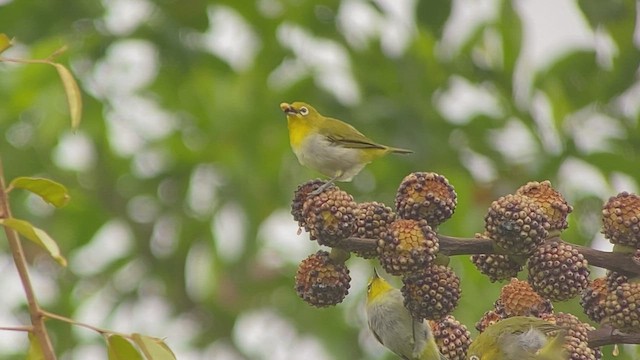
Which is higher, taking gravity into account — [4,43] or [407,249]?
[4,43]

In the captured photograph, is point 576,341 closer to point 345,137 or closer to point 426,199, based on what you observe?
point 426,199

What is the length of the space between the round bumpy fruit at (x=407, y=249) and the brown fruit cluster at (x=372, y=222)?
21mm

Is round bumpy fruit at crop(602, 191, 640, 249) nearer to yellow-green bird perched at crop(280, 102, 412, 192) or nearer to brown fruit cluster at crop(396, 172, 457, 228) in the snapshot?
brown fruit cluster at crop(396, 172, 457, 228)

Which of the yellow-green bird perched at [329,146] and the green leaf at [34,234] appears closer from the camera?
the green leaf at [34,234]

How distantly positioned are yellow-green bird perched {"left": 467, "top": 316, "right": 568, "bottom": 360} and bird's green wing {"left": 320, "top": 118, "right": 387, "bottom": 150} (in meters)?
1.28

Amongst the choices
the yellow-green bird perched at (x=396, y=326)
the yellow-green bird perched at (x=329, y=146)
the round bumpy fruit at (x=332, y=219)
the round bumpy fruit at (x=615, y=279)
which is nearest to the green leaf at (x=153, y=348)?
the round bumpy fruit at (x=332, y=219)

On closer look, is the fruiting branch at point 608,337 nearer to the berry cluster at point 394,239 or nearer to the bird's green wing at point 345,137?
the berry cluster at point 394,239

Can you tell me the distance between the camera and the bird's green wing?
3023 mm

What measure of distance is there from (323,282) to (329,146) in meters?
1.31

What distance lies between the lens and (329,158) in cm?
294

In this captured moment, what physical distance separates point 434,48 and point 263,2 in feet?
2.13

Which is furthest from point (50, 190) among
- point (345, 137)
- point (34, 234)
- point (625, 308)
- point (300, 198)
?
point (345, 137)

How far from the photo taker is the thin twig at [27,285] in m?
1.46

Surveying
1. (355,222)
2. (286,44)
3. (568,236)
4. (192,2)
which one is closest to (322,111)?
(286,44)
